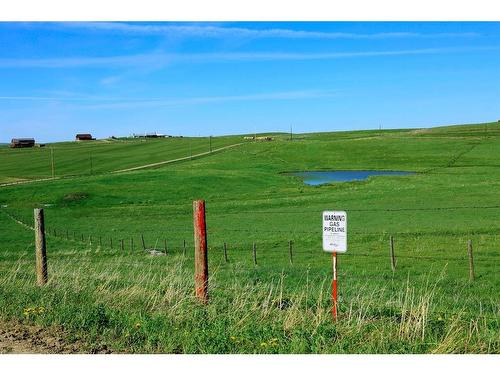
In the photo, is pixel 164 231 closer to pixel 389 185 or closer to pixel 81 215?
pixel 81 215

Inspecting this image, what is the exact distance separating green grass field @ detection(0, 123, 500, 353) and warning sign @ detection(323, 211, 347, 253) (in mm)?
1124

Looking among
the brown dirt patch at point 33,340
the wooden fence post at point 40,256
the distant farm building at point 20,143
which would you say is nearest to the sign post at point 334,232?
the brown dirt patch at point 33,340

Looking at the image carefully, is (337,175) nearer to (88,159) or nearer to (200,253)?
(88,159)

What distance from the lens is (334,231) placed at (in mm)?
10250

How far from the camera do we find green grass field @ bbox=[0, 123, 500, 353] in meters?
8.84

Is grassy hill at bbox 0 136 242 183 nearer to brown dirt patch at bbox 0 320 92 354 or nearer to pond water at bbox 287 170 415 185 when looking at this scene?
pond water at bbox 287 170 415 185

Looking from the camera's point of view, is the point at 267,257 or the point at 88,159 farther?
the point at 88,159

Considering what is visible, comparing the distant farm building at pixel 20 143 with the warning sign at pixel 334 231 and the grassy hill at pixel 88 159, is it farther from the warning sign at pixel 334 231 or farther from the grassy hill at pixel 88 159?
the warning sign at pixel 334 231

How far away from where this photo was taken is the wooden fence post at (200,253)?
35.2 feet

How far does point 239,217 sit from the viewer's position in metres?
51.9

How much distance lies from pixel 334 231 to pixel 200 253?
2.76 metres

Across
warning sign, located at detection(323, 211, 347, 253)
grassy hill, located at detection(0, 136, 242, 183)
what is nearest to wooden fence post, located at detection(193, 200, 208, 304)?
warning sign, located at detection(323, 211, 347, 253)

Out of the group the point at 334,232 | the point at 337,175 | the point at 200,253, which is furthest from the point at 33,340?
the point at 337,175

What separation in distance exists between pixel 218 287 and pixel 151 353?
4.56 metres
